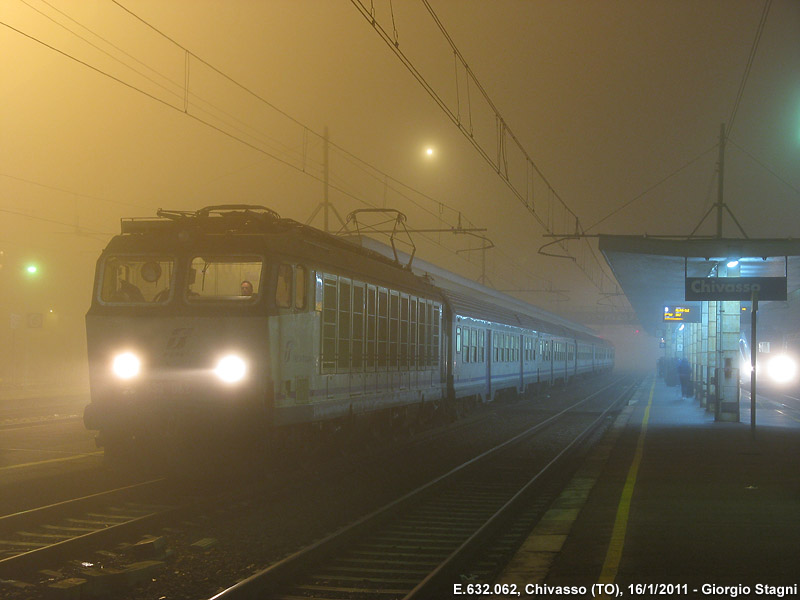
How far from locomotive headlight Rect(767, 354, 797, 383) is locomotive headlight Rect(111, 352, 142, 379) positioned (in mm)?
62928

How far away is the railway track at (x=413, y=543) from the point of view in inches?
280

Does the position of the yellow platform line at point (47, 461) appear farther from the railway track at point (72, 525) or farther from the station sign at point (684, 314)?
the station sign at point (684, 314)

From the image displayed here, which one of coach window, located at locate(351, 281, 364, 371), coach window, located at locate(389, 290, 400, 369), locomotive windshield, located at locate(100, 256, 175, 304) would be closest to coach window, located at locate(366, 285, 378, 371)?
coach window, located at locate(351, 281, 364, 371)

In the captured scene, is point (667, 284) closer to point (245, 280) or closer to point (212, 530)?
point (245, 280)

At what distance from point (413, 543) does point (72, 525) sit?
3.39m

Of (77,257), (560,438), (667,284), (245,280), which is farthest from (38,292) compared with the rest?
(245,280)

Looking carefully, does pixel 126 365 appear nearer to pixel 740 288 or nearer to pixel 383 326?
pixel 383 326

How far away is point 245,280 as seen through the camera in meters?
11.9

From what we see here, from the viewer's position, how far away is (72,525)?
931cm

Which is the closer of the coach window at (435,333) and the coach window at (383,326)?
the coach window at (383,326)

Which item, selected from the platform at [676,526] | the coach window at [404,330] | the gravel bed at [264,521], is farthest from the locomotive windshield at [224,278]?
the coach window at [404,330]

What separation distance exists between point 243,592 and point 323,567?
1392 mm

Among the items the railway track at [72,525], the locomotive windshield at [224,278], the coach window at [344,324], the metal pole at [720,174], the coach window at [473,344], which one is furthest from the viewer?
the coach window at [473,344]

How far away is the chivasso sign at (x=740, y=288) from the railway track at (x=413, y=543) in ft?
19.0
